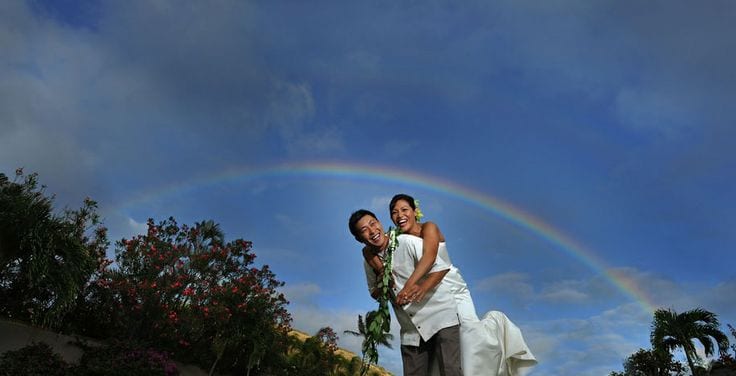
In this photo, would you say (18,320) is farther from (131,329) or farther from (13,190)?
(13,190)

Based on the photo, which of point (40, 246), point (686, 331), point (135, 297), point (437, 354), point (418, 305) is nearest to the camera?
point (437, 354)

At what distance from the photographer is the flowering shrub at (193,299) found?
717 inches

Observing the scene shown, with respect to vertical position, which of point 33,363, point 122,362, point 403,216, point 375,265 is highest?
point 403,216

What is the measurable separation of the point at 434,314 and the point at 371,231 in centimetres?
80

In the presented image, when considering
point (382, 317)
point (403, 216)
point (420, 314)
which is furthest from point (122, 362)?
point (420, 314)

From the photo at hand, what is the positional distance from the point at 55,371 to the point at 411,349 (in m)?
12.6

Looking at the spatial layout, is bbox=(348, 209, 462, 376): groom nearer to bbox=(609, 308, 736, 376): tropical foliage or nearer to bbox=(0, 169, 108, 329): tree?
bbox=(0, 169, 108, 329): tree

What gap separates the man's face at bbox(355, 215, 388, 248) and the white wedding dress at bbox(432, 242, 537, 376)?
471 mm

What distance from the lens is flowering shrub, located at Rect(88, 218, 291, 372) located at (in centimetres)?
1820

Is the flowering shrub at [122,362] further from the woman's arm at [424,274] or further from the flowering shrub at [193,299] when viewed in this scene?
the woman's arm at [424,274]

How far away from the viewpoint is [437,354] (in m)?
3.25

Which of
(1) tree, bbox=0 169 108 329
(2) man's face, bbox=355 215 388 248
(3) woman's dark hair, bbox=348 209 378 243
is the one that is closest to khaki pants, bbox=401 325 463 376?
(2) man's face, bbox=355 215 388 248

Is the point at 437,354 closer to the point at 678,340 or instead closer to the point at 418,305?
the point at 418,305

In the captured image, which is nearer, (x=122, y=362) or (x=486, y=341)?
(x=486, y=341)
